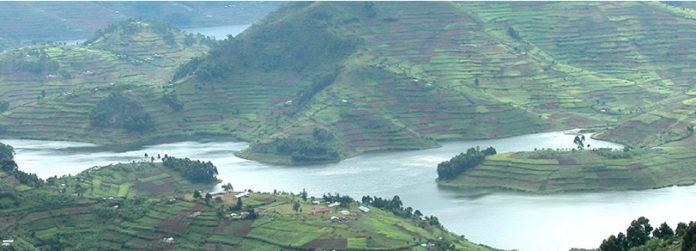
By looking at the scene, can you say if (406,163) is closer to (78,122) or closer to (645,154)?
(645,154)

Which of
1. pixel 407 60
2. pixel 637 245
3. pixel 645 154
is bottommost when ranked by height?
pixel 637 245

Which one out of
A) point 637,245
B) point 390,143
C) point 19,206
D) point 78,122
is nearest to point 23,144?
point 78,122

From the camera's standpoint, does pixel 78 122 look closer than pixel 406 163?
No

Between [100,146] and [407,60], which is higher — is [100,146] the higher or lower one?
the lower one

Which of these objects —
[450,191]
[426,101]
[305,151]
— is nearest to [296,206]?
[450,191]

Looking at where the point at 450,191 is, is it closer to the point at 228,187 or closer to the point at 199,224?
the point at 228,187

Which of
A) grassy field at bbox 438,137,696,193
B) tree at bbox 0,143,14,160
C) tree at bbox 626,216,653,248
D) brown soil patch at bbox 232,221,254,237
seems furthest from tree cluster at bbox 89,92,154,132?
tree at bbox 626,216,653,248
